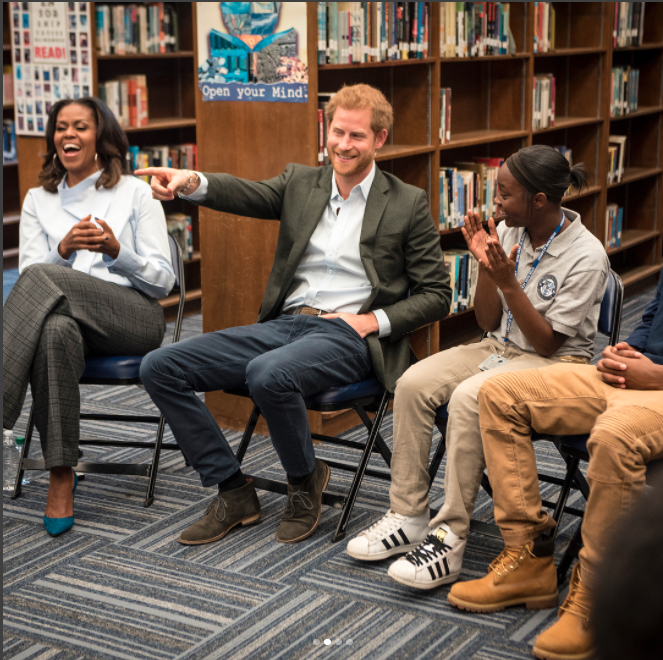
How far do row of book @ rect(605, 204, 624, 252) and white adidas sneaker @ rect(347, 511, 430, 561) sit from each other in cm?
378

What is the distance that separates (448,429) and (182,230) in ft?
12.1

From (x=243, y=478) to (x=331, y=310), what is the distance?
1.99 feet

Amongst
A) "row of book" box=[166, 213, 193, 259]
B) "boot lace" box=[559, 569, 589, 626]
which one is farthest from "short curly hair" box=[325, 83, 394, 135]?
"row of book" box=[166, 213, 193, 259]

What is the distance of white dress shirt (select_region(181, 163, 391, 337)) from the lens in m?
2.84

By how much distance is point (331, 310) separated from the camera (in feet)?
9.30

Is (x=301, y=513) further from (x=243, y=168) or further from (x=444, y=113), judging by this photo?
(x=444, y=113)

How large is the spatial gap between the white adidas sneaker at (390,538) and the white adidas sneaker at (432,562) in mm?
140

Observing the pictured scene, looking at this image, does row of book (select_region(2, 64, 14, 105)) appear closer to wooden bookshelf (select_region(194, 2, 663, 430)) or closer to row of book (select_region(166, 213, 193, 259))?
row of book (select_region(166, 213, 193, 259))

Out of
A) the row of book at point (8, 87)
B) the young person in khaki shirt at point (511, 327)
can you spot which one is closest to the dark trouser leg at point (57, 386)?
the young person in khaki shirt at point (511, 327)

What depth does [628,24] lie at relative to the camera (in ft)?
19.0

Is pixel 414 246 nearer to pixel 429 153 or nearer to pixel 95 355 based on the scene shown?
pixel 95 355

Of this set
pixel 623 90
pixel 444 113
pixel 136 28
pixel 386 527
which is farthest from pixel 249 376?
pixel 623 90

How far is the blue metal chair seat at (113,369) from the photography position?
2.80 m

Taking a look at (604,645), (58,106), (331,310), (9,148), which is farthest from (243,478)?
(9,148)
